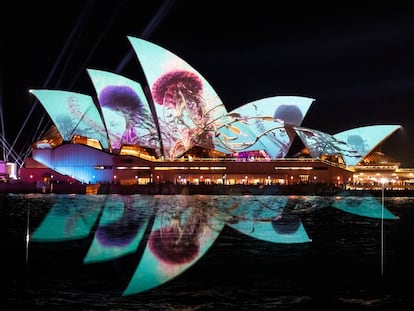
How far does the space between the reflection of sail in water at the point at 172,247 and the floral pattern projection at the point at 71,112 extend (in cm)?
2832

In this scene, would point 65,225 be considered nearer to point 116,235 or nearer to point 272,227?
point 116,235

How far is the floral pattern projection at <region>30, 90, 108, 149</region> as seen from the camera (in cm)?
4906

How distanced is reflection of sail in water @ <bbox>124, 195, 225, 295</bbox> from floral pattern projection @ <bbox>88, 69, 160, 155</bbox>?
2687 cm

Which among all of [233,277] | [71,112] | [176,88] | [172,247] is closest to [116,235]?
[172,247]

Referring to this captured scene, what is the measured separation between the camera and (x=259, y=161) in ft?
173

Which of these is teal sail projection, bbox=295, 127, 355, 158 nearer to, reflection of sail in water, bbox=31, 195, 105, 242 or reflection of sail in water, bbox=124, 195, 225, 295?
reflection of sail in water, bbox=31, 195, 105, 242

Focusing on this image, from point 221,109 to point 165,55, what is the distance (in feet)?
25.1

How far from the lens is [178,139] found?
52375 mm

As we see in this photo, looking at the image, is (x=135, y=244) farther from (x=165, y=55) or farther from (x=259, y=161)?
(x=259, y=161)

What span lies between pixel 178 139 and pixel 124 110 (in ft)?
18.0

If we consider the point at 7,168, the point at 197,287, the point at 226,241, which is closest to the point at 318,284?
the point at 197,287

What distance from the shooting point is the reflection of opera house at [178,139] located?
49.2 metres

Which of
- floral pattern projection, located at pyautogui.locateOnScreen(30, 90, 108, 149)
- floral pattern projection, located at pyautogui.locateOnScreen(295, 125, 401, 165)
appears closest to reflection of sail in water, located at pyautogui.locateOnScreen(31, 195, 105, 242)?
floral pattern projection, located at pyautogui.locateOnScreen(30, 90, 108, 149)

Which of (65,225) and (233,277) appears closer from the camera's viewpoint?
(233,277)
